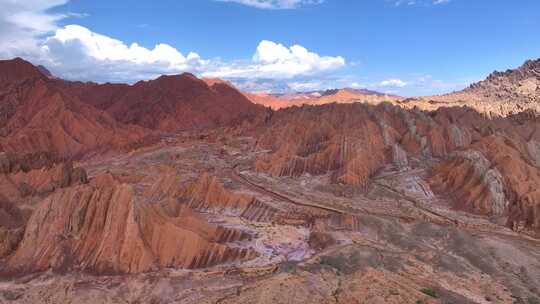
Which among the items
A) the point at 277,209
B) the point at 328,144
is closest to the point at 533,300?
the point at 277,209

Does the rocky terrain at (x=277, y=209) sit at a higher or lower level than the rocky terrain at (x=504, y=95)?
lower

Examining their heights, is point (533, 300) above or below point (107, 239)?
below

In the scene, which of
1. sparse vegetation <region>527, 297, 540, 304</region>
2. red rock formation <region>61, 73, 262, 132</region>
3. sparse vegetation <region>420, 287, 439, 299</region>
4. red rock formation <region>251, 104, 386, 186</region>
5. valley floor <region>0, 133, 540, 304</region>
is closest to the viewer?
sparse vegetation <region>420, 287, 439, 299</region>

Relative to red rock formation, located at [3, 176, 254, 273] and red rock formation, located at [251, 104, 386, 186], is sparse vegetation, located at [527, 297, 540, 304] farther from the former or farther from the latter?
red rock formation, located at [251, 104, 386, 186]

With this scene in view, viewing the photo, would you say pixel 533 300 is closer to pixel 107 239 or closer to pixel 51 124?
pixel 107 239

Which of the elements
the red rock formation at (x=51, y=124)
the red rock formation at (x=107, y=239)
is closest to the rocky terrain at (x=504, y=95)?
the red rock formation at (x=51, y=124)

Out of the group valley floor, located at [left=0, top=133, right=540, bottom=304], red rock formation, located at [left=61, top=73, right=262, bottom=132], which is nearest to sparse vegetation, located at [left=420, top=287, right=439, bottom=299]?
valley floor, located at [left=0, top=133, right=540, bottom=304]

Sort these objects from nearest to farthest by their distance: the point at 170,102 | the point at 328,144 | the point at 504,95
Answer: the point at 328,144
the point at 504,95
the point at 170,102

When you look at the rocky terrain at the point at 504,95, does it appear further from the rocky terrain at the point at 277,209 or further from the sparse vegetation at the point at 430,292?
the sparse vegetation at the point at 430,292

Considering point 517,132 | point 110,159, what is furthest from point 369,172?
point 110,159
